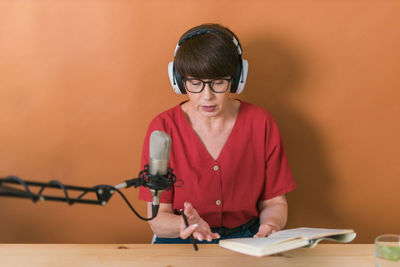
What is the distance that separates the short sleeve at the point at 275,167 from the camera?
177 cm

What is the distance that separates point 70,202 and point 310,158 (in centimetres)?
146

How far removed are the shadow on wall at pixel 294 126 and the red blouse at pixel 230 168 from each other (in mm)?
262

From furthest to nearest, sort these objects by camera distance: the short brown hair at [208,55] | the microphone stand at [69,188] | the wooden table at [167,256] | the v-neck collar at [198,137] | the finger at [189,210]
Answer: the v-neck collar at [198,137], the short brown hair at [208,55], the finger at [189,210], the wooden table at [167,256], the microphone stand at [69,188]

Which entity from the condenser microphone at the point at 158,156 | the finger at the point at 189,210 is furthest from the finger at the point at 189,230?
the condenser microphone at the point at 158,156

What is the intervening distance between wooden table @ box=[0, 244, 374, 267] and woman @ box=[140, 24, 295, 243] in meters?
0.29

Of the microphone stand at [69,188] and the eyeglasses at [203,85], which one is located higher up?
the eyeglasses at [203,85]

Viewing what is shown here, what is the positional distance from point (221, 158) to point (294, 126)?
54cm

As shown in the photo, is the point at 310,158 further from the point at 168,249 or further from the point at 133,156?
the point at 168,249

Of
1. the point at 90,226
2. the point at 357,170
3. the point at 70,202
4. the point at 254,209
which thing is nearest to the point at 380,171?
the point at 357,170

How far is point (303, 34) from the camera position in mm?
1963

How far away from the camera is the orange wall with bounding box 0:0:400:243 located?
1.93 meters

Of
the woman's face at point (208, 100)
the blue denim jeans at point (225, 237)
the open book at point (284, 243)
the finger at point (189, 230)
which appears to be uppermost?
the woman's face at point (208, 100)

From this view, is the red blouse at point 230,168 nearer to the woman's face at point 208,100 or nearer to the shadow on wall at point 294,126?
the woman's face at point 208,100

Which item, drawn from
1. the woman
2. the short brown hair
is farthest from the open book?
the short brown hair
